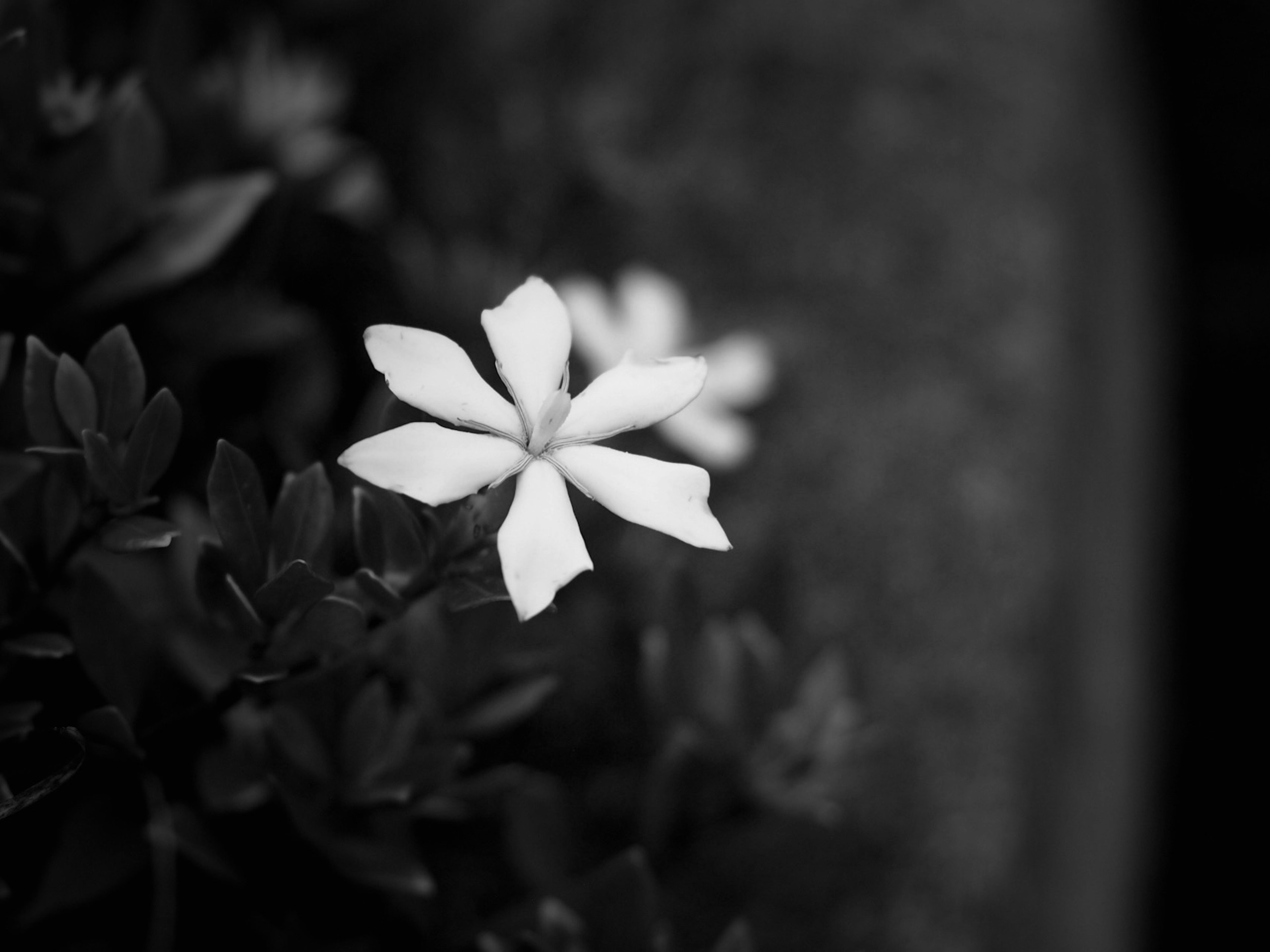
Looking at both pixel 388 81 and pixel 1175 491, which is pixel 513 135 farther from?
pixel 1175 491

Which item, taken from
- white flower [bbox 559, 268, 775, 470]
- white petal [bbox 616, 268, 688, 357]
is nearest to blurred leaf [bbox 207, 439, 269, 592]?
white flower [bbox 559, 268, 775, 470]

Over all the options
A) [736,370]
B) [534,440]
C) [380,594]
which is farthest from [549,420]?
[736,370]

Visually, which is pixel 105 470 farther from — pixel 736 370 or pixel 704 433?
pixel 736 370

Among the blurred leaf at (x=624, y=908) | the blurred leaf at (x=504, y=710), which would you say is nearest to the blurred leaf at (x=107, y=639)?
the blurred leaf at (x=504, y=710)

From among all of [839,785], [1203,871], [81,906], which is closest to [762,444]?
[839,785]

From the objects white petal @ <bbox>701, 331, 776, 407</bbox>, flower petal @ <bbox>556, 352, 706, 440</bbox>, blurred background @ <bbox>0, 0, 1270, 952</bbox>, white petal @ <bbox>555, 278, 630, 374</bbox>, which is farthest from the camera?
white petal @ <bbox>701, 331, 776, 407</bbox>

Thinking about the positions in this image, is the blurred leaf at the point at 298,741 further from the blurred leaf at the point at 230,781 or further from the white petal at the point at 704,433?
the white petal at the point at 704,433

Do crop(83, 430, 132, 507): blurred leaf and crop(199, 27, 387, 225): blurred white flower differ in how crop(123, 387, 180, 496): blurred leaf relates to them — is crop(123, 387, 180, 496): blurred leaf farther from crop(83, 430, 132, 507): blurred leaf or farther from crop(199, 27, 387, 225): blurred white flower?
crop(199, 27, 387, 225): blurred white flower
